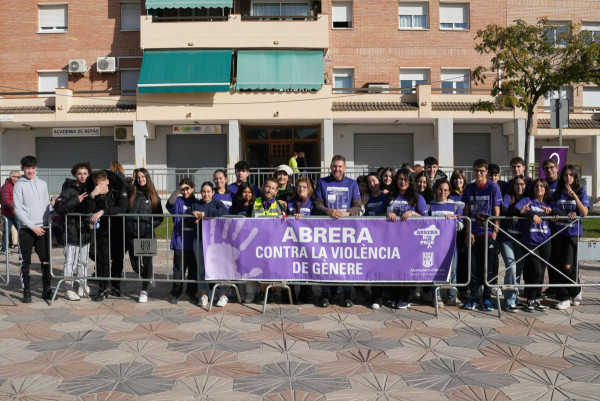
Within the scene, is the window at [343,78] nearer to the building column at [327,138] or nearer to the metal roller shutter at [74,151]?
the building column at [327,138]

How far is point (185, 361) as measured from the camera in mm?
4770

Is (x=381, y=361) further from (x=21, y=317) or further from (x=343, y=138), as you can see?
(x=343, y=138)

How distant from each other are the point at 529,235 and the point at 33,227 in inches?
258

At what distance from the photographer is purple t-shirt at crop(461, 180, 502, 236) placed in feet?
22.4

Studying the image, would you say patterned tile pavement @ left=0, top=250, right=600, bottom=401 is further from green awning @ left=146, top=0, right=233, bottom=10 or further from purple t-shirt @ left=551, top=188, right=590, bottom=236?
green awning @ left=146, top=0, right=233, bottom=10

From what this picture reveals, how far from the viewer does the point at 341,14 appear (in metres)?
24.8

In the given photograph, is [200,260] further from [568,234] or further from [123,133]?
[123,133]

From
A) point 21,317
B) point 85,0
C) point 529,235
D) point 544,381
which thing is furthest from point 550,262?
point 85,0

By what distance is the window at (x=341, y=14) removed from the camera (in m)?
24.7

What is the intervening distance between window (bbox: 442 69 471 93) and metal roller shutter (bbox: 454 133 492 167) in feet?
7.95

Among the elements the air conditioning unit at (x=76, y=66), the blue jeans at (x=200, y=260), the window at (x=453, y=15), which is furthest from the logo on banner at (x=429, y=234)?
the air conditioning unit at (x=76, y=66)

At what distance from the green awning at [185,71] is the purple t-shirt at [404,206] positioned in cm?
1658

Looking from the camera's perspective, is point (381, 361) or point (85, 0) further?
point (85, 0)

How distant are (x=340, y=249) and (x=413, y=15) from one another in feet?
69.3
